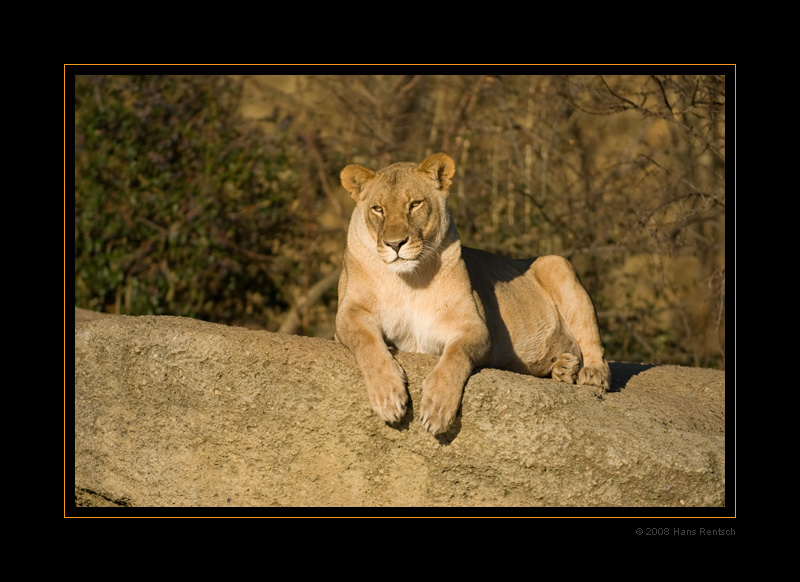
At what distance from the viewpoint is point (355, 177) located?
18.6 ft

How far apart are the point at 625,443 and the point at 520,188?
19.9 feet

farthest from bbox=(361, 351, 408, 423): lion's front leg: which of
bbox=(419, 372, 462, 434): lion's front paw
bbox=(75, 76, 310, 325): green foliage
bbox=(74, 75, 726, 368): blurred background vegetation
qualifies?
bbox=(75, 76, 310, 325): green foliage

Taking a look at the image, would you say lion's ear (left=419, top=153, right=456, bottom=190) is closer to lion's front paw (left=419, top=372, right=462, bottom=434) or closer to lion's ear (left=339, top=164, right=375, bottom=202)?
lion's ear (left=339, top=164, right=375, bottom=202)

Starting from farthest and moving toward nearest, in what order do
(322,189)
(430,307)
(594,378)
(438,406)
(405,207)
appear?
(322,189) → (594,378) → (430,307) → (405,207) → (438,406)

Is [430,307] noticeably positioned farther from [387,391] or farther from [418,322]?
[387,391]

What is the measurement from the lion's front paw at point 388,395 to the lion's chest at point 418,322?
2.14ft

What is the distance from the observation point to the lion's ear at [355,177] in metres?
5.62

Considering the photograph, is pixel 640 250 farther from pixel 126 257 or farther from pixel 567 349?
pixel 126 257

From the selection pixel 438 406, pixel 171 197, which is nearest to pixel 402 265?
pixel 438 406

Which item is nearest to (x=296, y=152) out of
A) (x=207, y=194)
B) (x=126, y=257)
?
(x=207, y=194)

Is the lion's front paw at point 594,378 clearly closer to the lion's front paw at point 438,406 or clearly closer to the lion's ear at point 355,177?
the lion's front paw at point 438,406

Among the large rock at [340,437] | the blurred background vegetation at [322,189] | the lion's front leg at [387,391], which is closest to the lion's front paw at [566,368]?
the large rock at [340,437]

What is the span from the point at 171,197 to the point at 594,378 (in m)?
5.76

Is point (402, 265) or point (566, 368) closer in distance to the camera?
point (402, 265)
